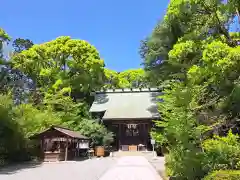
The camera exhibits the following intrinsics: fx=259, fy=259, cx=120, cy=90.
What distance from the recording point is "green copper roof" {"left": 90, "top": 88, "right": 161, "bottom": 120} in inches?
1061

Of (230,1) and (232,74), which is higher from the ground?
(230,1)

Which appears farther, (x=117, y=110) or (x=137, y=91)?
(x=137, y=91)

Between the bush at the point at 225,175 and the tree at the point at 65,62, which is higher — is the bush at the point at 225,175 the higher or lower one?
the lower one

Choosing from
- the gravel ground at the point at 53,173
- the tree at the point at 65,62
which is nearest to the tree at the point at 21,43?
the tree at the point at 65,62

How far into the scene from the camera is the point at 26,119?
19.0 meters

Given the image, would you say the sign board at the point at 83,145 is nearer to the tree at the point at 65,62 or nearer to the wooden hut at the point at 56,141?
the wooden hut at the point at 56,141

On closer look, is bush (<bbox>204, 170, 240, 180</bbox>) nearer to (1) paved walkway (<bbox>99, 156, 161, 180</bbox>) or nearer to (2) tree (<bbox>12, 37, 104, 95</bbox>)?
(1) paved walkway (<bbox>99, 156, 161, 180</bbox>)

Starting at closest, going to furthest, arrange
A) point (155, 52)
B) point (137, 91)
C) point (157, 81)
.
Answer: point (155, 52) < point (157, 81) < point (137, 91)

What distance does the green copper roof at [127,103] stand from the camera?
26.9 meters

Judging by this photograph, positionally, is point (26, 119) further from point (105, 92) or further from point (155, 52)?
point (105, 92)

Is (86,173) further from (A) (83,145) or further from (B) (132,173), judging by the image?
(A) (83,145)

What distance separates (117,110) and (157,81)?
5532 millimetres

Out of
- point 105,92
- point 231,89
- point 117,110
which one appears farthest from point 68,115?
point 231,89

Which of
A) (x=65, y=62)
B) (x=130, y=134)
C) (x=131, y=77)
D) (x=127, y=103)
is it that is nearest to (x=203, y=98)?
(x=130, y=134)
